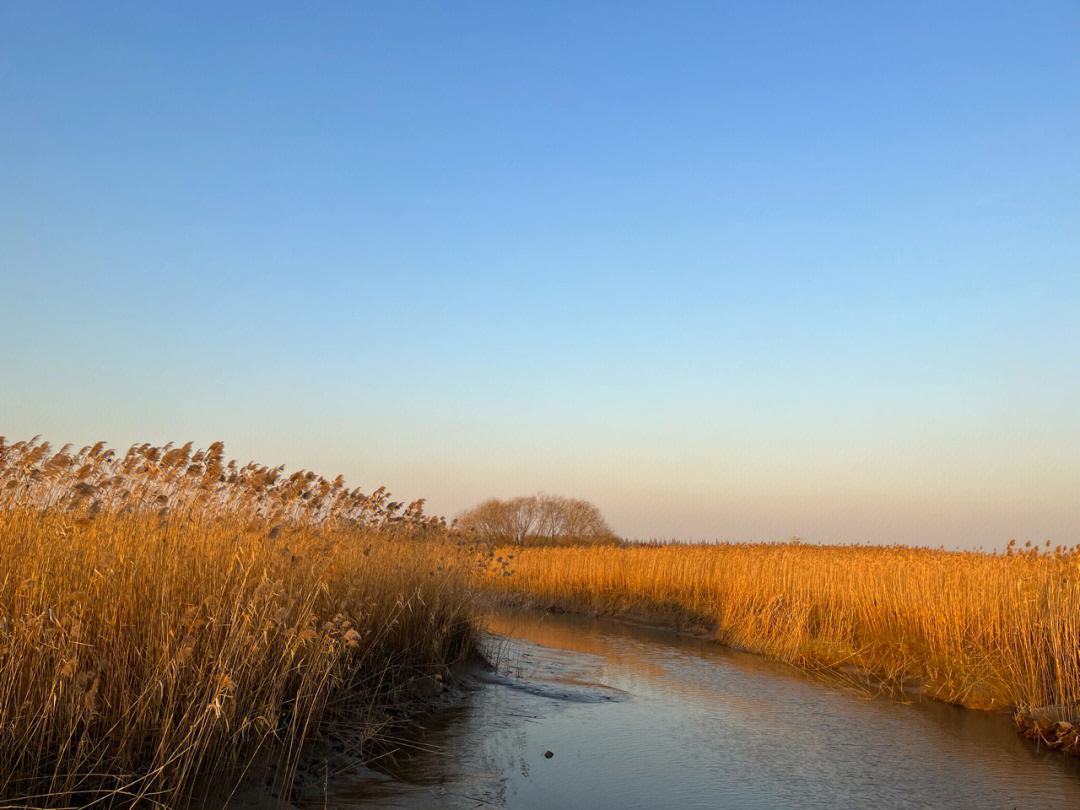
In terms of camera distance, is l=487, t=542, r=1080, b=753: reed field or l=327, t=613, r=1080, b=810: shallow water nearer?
l=327, t=613, r=1080, b=810: shallow water

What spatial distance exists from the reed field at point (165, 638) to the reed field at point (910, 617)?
5.49 metres

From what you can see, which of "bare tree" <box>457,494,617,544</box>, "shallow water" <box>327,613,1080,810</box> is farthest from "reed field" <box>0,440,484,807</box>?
"bare tree" <box>457,494,617,544</box>

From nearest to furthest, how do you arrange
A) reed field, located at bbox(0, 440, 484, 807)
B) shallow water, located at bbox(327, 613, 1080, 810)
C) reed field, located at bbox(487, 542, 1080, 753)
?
reed field, located at bbox(0, 440, 484, 807), shallow water, located at bbox(327, 613, 1080, 810), reed field, located at bbox(487, 542, 1080, 753)

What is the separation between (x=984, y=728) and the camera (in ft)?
28.7

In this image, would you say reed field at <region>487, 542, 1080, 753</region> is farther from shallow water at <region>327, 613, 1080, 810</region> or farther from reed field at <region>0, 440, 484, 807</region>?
reed field at <region>0, 440, 484, 807</region>

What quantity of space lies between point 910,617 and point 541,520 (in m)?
37.1

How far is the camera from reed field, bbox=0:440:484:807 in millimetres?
4031

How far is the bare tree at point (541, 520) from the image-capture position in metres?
46.7

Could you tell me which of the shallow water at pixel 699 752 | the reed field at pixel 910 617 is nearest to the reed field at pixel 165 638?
the shallow water at pixel 699 752

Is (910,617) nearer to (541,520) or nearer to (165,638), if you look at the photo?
(165,638)

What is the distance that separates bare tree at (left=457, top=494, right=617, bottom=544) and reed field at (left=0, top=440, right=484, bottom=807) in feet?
128

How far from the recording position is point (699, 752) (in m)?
7.12

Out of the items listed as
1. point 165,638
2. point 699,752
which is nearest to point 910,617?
point 699,752

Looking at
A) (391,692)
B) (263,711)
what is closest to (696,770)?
(391,692)
